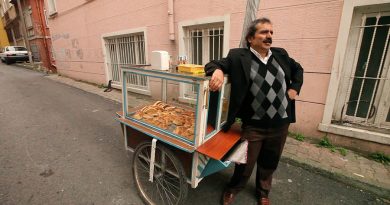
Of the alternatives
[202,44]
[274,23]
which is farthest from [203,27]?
[274,23]

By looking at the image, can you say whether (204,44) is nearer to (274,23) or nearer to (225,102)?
(274,23)

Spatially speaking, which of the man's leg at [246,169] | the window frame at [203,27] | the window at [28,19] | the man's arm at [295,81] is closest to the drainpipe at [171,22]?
the window frame at [203,27]

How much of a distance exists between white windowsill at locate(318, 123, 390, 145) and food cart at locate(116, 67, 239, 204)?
7.08ft

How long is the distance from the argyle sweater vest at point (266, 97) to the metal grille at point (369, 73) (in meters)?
2.17

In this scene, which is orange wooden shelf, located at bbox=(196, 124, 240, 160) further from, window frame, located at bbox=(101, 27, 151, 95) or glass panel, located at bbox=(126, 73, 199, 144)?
window frame, located at bbox=(101, 27, 151, 95)

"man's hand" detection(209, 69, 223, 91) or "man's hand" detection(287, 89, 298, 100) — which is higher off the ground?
"man's hand" detection(209, 69, 223, 91)

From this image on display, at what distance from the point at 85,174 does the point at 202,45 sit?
3763 millimetres

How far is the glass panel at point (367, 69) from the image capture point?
3105mm

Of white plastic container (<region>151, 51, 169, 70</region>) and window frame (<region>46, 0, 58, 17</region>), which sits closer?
white plastic container (<region>151, 51, 169, 70</region>)

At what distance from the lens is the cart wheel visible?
2096 mm

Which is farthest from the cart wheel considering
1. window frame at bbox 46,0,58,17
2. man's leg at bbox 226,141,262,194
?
window frame at bbox 46,0,58,17

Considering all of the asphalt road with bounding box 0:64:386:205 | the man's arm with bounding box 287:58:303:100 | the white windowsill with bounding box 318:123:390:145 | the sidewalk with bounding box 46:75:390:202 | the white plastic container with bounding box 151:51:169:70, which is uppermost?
the white plastic container with bounding box 151:51:169:70

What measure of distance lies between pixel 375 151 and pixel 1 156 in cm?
609

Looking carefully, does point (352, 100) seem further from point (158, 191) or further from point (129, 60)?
point (129, 60)
